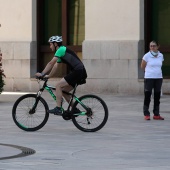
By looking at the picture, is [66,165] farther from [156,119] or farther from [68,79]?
[156,119]

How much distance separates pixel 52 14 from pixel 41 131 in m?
13.3

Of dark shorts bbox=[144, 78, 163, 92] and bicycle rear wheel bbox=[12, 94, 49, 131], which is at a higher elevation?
dark shorts bbox=[144, 78, 163, 92]

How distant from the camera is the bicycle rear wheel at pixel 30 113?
48.7ft

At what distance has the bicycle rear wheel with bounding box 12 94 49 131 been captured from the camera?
14.9 m

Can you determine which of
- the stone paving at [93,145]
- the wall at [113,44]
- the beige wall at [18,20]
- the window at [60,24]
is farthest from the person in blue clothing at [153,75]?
the beige wall at [18,20]

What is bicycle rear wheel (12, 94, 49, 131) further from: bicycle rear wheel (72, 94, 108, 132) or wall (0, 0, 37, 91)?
wall (0, 0, 37, 91)

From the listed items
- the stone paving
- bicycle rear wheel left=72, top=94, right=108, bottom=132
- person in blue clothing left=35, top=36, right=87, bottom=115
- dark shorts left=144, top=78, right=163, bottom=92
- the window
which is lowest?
the stone paving

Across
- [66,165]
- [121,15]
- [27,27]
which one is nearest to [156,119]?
[66,165]

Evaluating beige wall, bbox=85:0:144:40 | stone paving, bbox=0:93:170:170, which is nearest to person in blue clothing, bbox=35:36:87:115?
stone paving, bbox=0:93:170:170

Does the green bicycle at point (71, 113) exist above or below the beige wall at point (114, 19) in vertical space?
below

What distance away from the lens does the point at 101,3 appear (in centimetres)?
2602

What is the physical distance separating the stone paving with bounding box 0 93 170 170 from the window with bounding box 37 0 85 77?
8.97 meters

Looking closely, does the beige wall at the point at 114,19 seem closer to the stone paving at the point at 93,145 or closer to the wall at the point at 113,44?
the wall at the point at 113,44

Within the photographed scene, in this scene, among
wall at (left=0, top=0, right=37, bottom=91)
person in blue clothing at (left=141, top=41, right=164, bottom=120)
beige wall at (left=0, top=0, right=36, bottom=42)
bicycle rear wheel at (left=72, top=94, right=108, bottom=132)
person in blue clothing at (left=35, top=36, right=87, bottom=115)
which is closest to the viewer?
bicycle rear wheel at (left=72, top=94, right=108, bottom=132)
